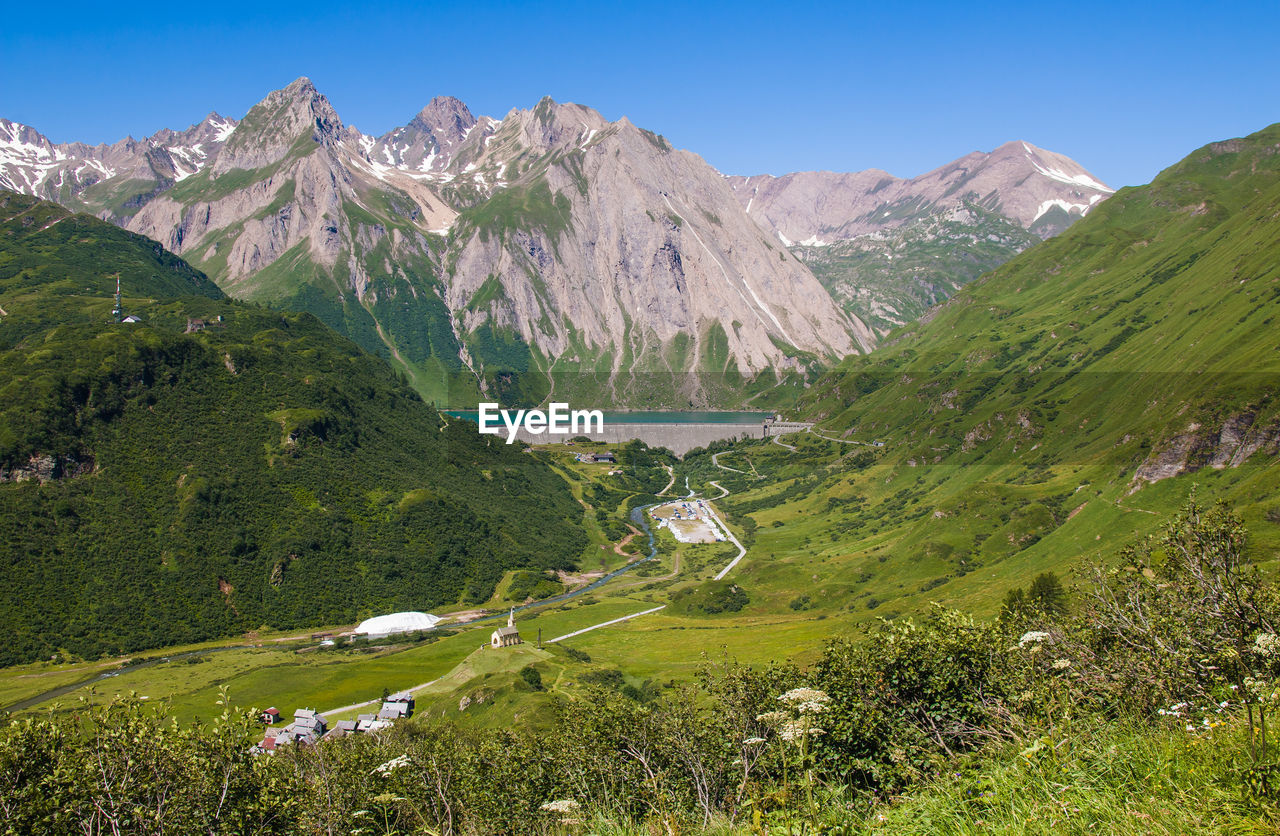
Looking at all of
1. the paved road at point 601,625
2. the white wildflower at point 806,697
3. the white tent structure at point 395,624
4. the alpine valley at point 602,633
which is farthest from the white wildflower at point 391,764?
the white tent structure at point 395,624

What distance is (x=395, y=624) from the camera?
5586 inches

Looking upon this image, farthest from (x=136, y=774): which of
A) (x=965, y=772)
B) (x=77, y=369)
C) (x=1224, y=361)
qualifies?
(x=1224, y=361)

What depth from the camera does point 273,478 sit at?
167 meters

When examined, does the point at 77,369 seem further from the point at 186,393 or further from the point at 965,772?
the point at 965,772

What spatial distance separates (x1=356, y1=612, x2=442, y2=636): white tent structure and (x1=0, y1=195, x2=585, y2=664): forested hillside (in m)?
11.0

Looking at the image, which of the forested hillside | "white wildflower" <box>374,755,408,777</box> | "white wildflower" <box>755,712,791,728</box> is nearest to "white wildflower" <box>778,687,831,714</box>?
"white wildflower" <box>755,712,791,728</box>

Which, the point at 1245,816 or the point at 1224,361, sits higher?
the point at 1224,361

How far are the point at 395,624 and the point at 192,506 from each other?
48441 millimetres

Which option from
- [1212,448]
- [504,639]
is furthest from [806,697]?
[1212,448]

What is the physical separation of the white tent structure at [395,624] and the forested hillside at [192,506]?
1100 centimetres

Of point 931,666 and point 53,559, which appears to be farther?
point 53,559

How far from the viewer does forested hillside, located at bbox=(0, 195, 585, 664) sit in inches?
5094

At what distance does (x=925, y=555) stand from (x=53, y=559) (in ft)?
525

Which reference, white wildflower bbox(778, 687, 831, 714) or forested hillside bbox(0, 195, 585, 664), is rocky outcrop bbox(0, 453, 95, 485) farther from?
white wildflower bbox(778, 687, 831, 714)
